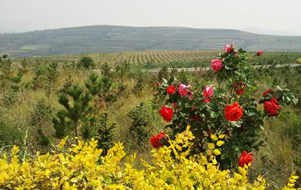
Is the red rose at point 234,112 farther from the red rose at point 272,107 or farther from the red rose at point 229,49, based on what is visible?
the red rose at point 229,49

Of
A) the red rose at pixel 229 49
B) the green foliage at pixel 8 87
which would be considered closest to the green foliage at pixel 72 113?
the red rose at pixel 229 49

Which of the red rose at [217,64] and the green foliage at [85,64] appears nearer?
the red rose at [217,64]

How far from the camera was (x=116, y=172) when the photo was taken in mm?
1783

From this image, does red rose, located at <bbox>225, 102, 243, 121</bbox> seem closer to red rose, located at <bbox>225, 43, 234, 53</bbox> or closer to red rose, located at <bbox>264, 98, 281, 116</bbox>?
red rose, located at <bbox>264, 98, 281, 116</bbox>

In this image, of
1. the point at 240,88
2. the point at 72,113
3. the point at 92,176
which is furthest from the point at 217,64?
the point at 72,113

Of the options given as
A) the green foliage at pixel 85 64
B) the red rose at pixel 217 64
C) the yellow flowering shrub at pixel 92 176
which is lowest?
the yellow flowering shrub at pixel 92 176

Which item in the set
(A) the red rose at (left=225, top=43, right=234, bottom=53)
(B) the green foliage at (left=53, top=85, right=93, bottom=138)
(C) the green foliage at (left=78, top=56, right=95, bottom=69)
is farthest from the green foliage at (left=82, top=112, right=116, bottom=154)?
(C) the green foliage at (left=78, top=56, right=95, bottom=69)

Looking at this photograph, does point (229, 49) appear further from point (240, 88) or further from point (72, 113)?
point (72, 113)

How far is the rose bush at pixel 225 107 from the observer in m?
2.31

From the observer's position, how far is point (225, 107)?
7.73 feet

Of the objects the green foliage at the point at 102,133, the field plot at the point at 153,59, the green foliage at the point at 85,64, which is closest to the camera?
the green foliage at the point at 102,133

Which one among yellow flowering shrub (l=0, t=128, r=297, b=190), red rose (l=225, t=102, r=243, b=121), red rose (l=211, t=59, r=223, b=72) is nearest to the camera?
yellow flowering shrub (l=0, t=128, r=297, b=190)

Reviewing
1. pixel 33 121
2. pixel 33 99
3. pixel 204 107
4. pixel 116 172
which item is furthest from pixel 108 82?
pixel 116 172

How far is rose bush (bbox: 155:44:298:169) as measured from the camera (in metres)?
2.31
